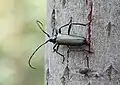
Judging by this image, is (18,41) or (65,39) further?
(18,41)

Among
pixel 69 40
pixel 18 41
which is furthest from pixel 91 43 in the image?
pixel 18 41

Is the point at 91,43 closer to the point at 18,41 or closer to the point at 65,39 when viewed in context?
the point at 65,39

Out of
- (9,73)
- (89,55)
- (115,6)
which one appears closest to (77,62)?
(89,55)

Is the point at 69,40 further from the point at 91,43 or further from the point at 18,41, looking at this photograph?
the point at 18,41

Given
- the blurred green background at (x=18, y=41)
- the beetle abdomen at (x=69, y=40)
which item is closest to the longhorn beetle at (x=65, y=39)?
the beetle abdomen at (x=69, y=40)

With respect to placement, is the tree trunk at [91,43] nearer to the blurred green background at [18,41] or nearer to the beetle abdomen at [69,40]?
the beetle abdomen at [69,40]

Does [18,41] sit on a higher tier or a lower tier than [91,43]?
lower
